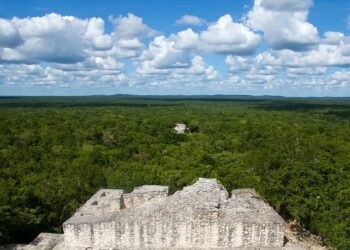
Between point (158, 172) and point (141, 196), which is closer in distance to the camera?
point (141, 196)

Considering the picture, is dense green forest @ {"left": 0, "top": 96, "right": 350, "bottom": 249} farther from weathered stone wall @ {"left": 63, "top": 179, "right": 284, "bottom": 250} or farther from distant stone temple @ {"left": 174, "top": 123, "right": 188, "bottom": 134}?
distant stone temple @ {"left": 174, "top": 123, "right": 188, "bottom": 134}

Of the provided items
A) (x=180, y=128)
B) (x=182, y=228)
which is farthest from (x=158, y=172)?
(x=180, y=128)

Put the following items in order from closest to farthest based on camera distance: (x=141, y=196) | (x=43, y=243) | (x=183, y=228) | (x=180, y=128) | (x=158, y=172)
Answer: (x=183, y=228), (x=43, y=243), (x=141, y=196), (x=158, y=172), (x=180, y=128)

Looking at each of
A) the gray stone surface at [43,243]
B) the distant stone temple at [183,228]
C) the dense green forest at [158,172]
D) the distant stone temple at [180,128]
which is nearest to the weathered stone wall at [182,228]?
the distant stone temple at [183,228]

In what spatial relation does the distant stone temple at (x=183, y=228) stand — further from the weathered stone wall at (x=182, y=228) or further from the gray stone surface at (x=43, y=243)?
the gray stone surface at (x=43, y=243)

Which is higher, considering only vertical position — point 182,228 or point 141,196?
point 141,196

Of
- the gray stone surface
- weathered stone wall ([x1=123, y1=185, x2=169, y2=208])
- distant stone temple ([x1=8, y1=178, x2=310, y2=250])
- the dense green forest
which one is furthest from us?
the dense green forest

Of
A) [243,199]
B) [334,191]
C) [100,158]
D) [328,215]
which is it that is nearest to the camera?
[243,199]

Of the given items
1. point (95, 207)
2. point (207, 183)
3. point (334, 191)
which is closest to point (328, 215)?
point (334, 191)

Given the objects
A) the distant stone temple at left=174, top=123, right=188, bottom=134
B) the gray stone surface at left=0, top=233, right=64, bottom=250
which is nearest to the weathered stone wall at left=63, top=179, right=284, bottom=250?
the gray stone surface at left=0, top=233, right=64, bottom=250

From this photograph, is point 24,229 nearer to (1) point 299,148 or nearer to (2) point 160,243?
(2) point 160,243

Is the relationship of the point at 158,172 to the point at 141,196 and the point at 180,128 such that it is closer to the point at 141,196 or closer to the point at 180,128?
the point at 141,196
